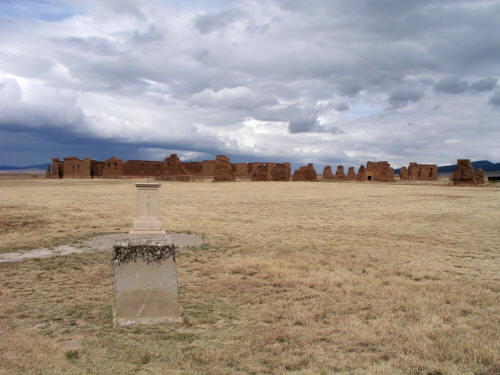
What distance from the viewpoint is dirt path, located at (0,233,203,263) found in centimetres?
753

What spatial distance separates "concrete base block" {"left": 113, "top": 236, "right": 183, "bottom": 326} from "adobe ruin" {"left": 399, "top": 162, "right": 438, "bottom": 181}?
233 ft

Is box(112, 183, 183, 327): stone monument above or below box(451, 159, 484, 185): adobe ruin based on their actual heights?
below

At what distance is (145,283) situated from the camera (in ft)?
14.4

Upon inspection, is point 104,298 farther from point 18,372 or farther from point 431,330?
point 431,330

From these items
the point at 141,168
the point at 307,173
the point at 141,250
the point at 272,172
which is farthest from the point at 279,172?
the point at 141,250

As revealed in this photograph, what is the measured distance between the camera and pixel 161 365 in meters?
3.36

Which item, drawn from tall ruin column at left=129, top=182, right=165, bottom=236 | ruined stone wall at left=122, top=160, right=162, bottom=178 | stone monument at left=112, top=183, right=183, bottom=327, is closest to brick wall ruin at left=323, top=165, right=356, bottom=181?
ruined stone wall at left=122, top=160, right=162, bottom=178

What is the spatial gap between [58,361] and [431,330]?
393 centimetres

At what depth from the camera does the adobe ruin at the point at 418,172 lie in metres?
69.0

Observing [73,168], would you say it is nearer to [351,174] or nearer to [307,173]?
[307,173]

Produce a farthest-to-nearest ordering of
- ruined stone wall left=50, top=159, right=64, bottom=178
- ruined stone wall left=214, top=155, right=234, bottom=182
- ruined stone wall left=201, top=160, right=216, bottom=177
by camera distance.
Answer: ruined stone wall left=201, top=160, right=216, bottom=177 < ruined stone wall left=50, top=159, right=64, bottom=178 < ruined stone wall left=214, top=155, right=234, bottom=182

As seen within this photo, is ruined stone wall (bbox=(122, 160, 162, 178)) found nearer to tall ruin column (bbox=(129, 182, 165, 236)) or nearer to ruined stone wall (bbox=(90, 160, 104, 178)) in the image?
ruined stone wall (bbox=(90, 160, 104, 178))

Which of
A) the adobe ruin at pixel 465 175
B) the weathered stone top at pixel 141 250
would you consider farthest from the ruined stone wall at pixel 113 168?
the weathered stone top at pixel 141 250

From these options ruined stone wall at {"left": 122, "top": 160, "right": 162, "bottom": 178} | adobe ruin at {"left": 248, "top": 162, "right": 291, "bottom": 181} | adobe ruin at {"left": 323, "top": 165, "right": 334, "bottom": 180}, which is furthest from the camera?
adobe ruin at {"left": 323, "top": 165, "right": 334, "bottom": 180}
